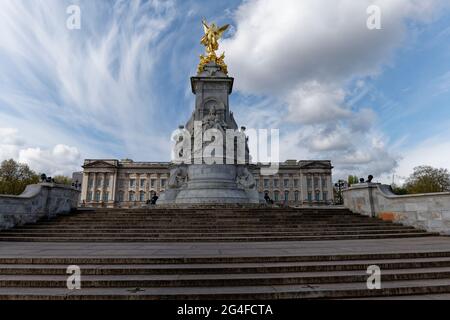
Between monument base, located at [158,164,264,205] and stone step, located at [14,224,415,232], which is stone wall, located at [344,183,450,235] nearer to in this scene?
stone step, located at [14,224,415,232]

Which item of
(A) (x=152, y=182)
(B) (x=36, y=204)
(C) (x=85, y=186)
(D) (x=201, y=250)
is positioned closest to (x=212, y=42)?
(B) (x=36, y=204)

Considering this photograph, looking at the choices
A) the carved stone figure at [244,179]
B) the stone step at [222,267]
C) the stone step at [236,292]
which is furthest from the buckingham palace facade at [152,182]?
the stone step at [236,292]

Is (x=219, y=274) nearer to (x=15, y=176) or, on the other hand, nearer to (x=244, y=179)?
(x=244, y=179)

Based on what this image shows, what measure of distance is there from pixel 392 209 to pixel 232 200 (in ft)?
34.4

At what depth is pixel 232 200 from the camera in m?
20.4

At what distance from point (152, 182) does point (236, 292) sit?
87409mm

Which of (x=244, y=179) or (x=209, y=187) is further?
A: (x=244, y=179)

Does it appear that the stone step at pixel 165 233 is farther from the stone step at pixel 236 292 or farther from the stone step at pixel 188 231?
the stone step at pixel 236 292

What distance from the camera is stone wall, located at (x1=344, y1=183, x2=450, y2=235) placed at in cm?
1198

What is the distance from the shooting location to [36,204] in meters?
13.4

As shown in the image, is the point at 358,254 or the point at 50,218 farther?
the point at 50,218
